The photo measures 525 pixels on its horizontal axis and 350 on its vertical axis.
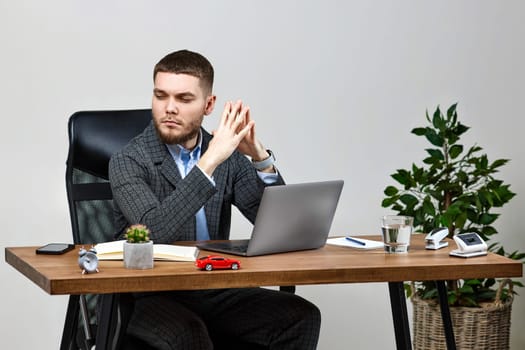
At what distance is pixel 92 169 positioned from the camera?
295 cm

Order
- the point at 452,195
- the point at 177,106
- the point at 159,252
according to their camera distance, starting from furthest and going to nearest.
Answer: the point at 452,195 → the point at 177,106 → the point at 159,252

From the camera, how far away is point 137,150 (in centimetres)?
270

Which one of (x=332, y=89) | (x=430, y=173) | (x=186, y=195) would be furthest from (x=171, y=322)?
(x=332, y=89)

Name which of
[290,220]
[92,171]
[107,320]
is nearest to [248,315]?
[290,220]

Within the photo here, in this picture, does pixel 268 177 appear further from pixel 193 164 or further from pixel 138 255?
pixel 138 255

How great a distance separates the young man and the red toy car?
1.05ft

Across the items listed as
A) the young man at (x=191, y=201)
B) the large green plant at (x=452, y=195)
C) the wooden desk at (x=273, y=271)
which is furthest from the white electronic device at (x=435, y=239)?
the large green plant at (x=452, y=195)

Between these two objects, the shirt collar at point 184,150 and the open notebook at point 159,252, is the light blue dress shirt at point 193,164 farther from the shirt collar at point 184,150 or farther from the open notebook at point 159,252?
the open notebook at point 159,252

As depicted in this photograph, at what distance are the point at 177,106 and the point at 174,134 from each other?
0.08 metres

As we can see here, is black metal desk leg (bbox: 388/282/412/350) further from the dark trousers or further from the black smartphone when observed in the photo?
the black smartphone

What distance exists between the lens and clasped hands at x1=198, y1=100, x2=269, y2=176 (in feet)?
8.36

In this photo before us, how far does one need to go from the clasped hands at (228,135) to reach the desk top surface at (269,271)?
0.25 m

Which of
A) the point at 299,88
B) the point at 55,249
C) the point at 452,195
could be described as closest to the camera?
the point at 55,249

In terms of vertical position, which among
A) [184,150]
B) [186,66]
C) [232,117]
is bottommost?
[184,150]
